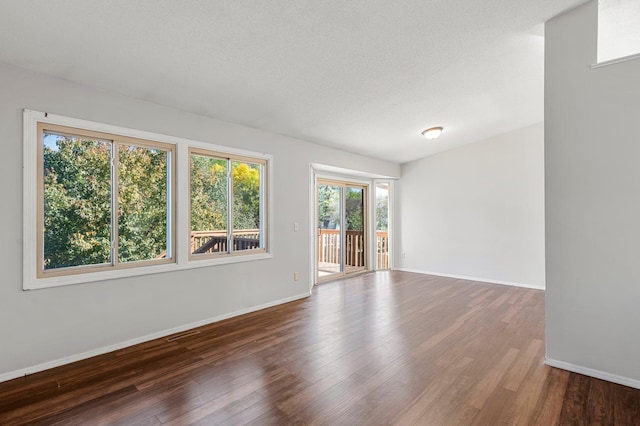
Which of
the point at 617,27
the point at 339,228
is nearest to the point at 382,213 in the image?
the point at 339,228

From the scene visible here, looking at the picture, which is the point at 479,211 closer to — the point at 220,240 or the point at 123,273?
the point at 220,240

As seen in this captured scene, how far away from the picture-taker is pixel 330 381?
240cm

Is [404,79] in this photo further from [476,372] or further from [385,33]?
[476,372]

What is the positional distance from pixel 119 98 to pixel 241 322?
272 cm

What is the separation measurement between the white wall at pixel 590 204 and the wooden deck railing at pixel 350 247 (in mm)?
4141

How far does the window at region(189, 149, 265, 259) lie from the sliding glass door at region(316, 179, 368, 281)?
1870 millimetres

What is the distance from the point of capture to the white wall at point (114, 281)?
98.9 inches

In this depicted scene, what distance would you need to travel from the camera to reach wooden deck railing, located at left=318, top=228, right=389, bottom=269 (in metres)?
6.51

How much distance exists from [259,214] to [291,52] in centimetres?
230

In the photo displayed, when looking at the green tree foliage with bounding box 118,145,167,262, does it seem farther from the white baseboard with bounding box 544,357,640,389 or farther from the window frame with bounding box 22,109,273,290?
the white baseboard with bounding box 544,357,640,389

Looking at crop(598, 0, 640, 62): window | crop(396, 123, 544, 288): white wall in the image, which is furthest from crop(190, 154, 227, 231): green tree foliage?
crop(396, 123, 544, 288): white wall

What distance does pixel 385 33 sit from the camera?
265cm

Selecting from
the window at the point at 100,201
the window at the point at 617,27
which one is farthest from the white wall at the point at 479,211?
the window at the point at 100,201

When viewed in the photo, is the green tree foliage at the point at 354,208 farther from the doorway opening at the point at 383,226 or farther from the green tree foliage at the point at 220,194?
the green tree foliage at the point at 220,194
